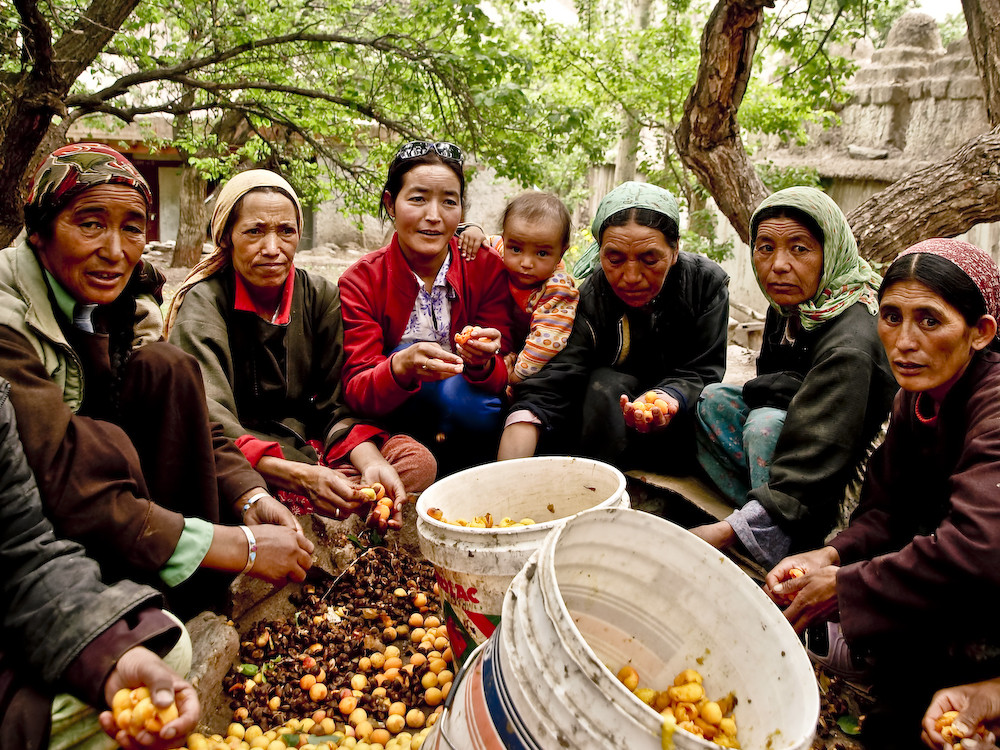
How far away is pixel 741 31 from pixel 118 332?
14.6 ft

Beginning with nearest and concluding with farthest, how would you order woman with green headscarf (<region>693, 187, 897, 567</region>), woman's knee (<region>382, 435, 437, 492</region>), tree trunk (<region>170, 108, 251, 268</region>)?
woman with green headscarf (<region>693, 187, 897, 567</region>) → woman's knee (<region>382, 435, 437, 492</region>) → tree trunk (<region>170, 108, 251, 268</region>)

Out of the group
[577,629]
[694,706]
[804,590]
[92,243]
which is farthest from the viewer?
[804,590]

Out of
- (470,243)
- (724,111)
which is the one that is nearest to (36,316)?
(470,243)

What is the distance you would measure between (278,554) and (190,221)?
11048 millimetres

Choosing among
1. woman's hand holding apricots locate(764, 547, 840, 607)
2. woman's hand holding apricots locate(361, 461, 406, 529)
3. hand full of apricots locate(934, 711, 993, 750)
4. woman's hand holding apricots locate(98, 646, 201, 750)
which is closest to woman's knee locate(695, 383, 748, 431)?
woman's hand holding apricots locate(764, 547, 840, 607)

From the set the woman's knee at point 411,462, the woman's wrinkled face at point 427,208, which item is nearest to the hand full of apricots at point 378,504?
the woman's knee at point 411,462

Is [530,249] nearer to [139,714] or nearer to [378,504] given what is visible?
[378,504]

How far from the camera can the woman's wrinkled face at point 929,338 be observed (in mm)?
2178

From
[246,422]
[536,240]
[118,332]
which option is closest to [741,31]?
[536,240]

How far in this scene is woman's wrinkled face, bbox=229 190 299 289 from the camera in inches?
118

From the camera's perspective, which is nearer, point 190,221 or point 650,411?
point 650,411

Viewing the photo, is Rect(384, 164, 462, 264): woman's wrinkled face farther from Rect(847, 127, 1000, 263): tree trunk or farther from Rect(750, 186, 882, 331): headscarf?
Rect(847, 127, 1000, 263): tree trunk

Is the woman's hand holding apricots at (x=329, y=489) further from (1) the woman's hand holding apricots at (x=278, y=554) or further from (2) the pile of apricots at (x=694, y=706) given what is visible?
(2) the pile of apricots at (x=694, y=706)

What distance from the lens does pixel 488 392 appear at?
11.4 ft
